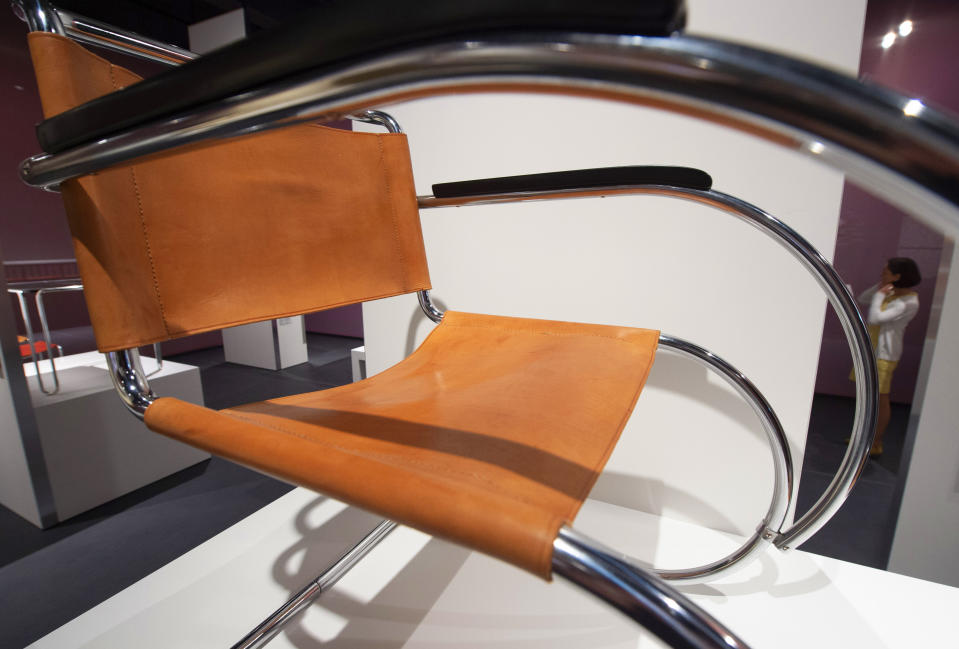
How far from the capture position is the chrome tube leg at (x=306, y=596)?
1.72 ft

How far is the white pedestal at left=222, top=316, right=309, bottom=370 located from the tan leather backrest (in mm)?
2205

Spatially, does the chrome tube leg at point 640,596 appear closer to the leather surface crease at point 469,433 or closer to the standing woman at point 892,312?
the leather surface crease at point 469,433

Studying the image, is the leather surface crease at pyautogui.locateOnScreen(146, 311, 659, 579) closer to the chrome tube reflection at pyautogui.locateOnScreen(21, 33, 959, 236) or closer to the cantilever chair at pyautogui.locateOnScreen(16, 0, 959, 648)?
the cantilever chair at pyautogui.locateOnScreen(16, 0, 959, 648)

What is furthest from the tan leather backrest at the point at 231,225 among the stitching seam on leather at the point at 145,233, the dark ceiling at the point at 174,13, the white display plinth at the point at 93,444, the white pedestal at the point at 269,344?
the dark ceiling at the point at 174,13

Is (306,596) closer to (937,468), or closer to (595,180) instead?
(595,180)

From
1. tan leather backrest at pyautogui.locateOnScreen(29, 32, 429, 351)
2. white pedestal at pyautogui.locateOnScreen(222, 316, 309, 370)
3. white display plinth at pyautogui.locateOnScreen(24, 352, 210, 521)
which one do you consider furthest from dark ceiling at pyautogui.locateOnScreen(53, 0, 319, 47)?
tan leather backrest at pyautogui.locateOnScreen(29, 32, 429, 351)

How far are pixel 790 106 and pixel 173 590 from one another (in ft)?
2.99

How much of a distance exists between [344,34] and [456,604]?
71 centimetres

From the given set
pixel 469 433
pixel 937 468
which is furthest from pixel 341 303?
pixel 937 468

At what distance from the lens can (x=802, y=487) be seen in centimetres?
137

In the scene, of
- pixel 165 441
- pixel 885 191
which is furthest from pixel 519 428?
pixel 165 441

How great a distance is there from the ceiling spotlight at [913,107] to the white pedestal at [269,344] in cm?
282

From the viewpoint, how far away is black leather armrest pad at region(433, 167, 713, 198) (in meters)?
0.47

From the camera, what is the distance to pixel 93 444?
1294 millimetres
